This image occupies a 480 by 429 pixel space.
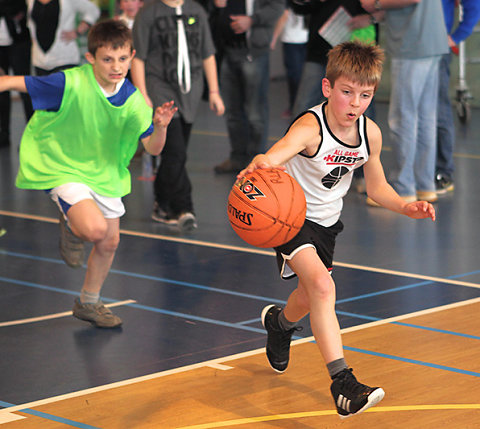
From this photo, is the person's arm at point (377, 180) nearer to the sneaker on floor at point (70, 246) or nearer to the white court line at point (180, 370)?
the white court line at point (180, 370)

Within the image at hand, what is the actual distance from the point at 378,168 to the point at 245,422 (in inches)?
56.4

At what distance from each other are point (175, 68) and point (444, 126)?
2.87 m

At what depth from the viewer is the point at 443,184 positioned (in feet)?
32.8

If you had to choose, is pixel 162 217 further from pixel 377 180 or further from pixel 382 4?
pixel 377 180

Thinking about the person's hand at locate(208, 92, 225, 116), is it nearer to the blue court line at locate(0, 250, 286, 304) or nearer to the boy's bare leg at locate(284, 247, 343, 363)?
the blue court line at locate(0, 250, 286, 304)

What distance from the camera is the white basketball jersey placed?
4805 millimetres

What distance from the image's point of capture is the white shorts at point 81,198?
5.87m

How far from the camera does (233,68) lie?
1123 cm

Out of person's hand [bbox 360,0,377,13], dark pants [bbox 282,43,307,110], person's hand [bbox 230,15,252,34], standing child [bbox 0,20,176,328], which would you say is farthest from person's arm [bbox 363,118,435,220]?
dark pants [bbox 282,43,307,110]

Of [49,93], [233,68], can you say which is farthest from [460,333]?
[233,68]

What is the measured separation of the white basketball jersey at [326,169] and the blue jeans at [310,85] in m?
4.79

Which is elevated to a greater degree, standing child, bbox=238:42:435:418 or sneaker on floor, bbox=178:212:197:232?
standing child, bbox=238:42:435:418

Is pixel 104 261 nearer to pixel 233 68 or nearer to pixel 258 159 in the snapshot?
pixel 258 159

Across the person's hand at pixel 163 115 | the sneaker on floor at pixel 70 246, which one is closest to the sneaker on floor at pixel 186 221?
the sneaker on floor at pixel 70 246
